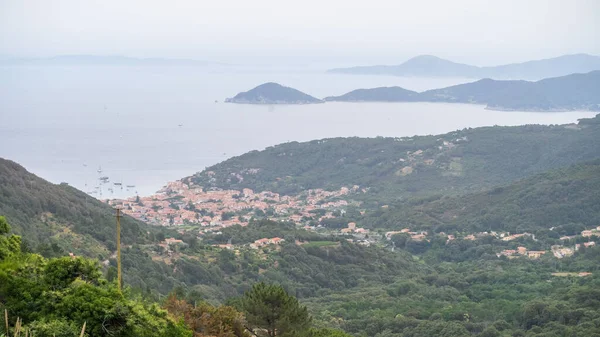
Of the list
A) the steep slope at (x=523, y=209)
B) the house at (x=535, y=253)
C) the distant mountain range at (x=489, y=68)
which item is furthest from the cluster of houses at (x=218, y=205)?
the distant mountain range at (x=489, y=68)

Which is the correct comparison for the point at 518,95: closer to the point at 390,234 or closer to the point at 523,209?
the point at 523,209

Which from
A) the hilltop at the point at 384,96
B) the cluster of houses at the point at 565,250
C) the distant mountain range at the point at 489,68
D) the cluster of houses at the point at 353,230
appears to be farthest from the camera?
the distant mountain range at the point at 489,68

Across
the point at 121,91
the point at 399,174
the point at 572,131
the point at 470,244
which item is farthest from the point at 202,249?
the point at 121,91

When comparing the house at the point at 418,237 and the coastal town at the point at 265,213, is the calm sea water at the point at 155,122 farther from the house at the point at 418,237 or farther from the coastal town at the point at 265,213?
the house at the point at 418,237

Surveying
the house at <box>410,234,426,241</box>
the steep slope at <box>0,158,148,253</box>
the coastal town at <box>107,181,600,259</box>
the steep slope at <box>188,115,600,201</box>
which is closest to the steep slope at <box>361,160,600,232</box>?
the coastal town at <box>107,181,600,259</box>

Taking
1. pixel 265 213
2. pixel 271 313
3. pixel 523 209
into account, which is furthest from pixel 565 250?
pixel 271 313

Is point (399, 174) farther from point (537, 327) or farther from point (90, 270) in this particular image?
point (90, 270)
